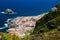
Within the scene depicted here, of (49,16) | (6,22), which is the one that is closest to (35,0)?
(6,22)

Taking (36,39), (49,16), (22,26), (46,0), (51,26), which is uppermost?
(46,0)

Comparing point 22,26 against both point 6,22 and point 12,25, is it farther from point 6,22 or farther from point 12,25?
point 6,22

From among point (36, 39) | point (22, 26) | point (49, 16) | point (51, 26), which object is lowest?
point (36, 39)

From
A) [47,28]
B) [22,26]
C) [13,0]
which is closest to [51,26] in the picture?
[47,28]

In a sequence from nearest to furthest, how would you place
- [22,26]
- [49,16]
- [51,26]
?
[51,26] → [49,16] → [22,26]

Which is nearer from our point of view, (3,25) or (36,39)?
(36,39)

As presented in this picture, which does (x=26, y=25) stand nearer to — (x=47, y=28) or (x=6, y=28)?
(x=6, y=28)

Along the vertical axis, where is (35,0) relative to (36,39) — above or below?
above

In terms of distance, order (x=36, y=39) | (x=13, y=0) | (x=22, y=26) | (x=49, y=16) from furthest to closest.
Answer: (x=13, y=0) < (x=22, y=26) < (x=49, y=16) < (x=36, y=39)

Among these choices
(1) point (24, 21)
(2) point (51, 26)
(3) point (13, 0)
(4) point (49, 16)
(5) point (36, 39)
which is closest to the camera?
(5) point (36, 39)
